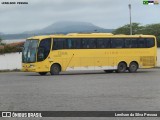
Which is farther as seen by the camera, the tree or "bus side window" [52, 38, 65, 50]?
the tree

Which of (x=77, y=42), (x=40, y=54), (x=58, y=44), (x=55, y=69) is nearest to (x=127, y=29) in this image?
(x=77, y=42)

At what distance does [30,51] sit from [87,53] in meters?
4.35

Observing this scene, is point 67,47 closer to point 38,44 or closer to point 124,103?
point 38,44

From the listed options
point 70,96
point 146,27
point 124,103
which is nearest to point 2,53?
point 70,96

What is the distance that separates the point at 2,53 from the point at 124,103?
1466 inches

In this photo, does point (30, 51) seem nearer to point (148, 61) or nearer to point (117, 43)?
point (117, 43)

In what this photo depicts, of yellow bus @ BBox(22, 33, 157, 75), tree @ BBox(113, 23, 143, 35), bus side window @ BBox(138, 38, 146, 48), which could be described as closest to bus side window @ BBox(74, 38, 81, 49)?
yellow bus @ BBox(22, 33, 157, 75)

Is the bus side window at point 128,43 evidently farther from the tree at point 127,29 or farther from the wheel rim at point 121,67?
the tree at point 127,29

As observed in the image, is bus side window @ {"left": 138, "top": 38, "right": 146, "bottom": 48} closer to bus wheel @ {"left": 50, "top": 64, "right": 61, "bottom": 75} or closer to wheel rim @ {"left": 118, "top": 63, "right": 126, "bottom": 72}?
wheel rim @ {"left": 118, "top": 63, "right": 126, "bottom": 72}

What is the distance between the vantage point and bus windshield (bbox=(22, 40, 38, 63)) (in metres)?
36.6

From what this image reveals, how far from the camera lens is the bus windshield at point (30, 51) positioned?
36.6 m

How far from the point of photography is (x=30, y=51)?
121ft

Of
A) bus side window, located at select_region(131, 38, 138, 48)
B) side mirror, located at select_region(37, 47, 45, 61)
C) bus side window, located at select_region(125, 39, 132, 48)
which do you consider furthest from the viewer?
bus side window, located at select_region(131, 38, 138, 48)

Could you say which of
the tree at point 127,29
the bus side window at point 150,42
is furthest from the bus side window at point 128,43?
the tree at point 127,29
